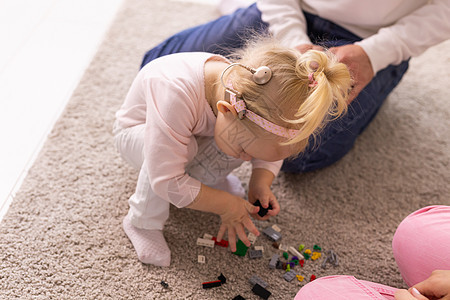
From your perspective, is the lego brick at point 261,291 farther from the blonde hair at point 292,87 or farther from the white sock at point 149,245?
the blonde hair at point 292,87

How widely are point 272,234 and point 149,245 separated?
315 millimetres

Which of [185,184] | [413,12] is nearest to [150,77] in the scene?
[185,184]

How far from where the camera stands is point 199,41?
4.24ft

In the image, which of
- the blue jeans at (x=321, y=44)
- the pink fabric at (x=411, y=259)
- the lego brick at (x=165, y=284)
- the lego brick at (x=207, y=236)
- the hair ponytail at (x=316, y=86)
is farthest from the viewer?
the blue jeans at (x=321, y=44)

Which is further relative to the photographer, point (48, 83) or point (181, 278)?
point (48, 83)

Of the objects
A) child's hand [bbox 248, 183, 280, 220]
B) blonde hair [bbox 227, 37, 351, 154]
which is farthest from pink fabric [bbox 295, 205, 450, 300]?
blonde hair [bbox 227, 37, 351, 154]

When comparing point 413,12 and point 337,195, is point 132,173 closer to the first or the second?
point 337,195

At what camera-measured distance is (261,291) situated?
0.96 metres

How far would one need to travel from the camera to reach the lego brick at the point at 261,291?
3.13 ft

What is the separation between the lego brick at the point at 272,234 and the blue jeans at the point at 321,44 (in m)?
0.20

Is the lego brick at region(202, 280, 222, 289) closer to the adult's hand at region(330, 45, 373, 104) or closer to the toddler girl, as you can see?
the toddler girl

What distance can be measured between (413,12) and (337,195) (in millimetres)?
565

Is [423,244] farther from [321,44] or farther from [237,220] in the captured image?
[321,44]

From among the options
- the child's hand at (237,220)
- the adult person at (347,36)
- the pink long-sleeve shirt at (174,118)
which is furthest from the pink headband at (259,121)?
the adult person at (347,36)
